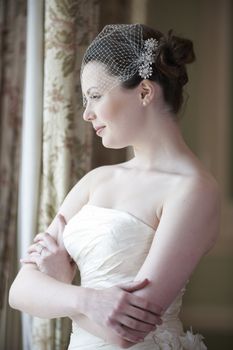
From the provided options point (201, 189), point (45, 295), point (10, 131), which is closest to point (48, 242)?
point (45, 295)

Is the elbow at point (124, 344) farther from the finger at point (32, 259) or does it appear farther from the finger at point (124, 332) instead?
the finger at point (32, 259)

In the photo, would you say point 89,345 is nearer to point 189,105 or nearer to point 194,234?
point 194,234

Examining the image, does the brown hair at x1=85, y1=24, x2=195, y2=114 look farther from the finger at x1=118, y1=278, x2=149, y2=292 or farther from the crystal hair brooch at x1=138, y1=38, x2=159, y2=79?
the finger at x1=118, y1=278, x2=149, y2=292

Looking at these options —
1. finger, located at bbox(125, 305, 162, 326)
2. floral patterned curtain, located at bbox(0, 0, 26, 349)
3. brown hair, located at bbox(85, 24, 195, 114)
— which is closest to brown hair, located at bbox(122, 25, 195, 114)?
brown hair, located at bbox(85, 24, 195, 114)

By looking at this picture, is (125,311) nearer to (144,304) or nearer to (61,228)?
(144,304)

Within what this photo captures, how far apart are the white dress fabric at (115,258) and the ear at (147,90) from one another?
331 millimetres

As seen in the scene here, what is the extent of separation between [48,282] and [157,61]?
0.70m

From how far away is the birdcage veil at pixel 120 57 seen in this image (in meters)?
1.46

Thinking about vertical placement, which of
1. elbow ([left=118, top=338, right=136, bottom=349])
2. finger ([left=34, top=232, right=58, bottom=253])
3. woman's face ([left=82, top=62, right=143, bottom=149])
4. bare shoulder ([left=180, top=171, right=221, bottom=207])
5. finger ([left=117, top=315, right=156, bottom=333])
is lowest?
elbow ([left=118, top=338, right=136, bottom=349])

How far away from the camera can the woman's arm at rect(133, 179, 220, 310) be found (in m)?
1.25

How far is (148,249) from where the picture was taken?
1395mm

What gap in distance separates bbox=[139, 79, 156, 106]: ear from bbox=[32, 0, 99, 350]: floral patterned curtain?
0.65 m

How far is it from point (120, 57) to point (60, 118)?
647 millimetres

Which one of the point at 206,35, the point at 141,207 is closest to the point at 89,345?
the point at 141,207
